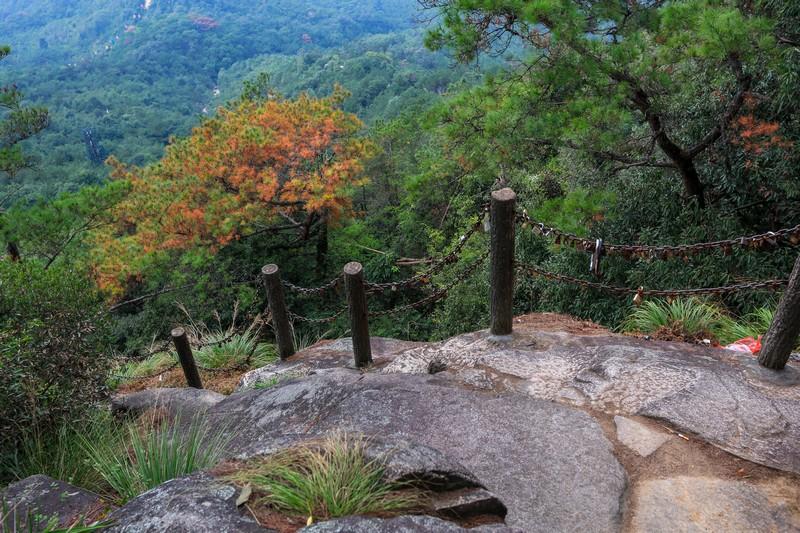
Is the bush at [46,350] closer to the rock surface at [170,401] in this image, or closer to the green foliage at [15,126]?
the rock surface at [170,401]

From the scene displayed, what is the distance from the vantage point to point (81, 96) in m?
58.5

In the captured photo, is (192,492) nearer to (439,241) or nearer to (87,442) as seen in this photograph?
(87,442)

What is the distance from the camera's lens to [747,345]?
4086mm

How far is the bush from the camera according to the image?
3209mm

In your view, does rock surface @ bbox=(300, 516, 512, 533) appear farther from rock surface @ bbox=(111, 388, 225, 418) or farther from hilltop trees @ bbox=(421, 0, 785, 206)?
hilltop trees @ bbox=(421, 0, 785, 206)

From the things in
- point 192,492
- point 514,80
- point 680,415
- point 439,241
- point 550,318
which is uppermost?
point 514,80

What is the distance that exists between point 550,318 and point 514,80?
10.4 ft

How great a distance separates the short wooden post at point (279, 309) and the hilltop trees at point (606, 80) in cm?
319

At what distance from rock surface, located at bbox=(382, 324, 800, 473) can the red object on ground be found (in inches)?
11.5

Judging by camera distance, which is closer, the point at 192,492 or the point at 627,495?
the point at 192,492

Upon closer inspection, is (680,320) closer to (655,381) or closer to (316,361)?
(655,381)

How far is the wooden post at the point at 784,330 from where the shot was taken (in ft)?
10.6

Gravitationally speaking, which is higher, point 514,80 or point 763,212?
point 514,80

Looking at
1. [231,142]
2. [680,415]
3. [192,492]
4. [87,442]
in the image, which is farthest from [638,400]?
[231,142]
